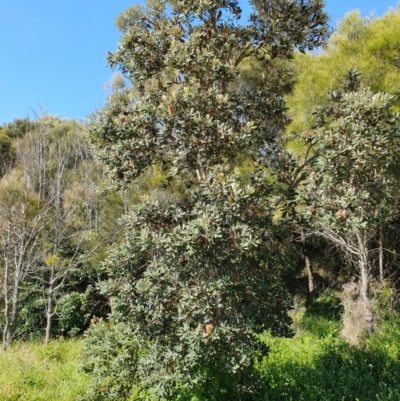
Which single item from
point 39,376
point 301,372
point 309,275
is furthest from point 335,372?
point 309,275

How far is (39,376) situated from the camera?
161 inches

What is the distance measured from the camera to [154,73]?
2.83 meters

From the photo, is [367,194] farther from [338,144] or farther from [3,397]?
[3,397]

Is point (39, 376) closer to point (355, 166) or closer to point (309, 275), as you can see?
point (355, 166)

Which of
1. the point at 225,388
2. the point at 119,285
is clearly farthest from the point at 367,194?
the point at 225,388

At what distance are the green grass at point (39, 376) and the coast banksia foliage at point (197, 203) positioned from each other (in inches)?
54.7

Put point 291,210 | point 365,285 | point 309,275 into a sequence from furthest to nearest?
point 309,275
point 365,285
point 291,210

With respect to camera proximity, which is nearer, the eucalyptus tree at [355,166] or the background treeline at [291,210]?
the eucalyptus tree at [355,166]

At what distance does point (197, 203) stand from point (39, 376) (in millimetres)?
3249

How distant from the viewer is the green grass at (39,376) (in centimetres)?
357

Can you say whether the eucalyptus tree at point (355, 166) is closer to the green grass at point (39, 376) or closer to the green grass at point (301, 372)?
the green grass at point (301, 372)

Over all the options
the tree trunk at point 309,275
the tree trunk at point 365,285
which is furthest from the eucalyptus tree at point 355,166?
the tree trunk at point 309,275

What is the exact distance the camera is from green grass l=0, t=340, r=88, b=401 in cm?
357

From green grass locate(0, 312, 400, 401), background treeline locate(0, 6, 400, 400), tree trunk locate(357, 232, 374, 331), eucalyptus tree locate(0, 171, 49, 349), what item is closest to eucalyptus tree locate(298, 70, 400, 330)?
background treeline locate(0, 6, 400, 400)
